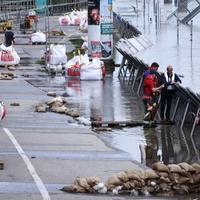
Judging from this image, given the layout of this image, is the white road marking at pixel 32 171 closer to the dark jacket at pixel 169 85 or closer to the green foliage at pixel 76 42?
the dark jacket at pixel 169 85

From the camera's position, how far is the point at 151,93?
71.3ft

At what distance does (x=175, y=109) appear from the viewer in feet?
71.9

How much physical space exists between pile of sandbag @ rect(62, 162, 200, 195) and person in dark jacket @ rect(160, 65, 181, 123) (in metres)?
8.53

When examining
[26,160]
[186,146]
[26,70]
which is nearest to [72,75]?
[26,70]

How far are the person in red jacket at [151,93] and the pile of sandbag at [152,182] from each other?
8.06 m

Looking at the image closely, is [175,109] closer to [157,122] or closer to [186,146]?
[157,122]

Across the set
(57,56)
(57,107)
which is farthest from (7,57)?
(57,107)

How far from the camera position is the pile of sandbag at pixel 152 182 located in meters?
12.8

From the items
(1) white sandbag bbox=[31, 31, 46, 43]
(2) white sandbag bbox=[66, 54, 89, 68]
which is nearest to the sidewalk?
(2) white sandbag bbox=[66, 54, 89, 68]

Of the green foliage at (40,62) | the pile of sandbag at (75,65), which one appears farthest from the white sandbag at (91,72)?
the green foliage at (40,62)

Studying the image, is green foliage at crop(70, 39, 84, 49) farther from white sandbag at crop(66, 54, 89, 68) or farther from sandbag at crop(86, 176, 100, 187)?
sandbag at crop(86, 176, 100, 187)

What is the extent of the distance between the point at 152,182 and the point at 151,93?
888 centimetres

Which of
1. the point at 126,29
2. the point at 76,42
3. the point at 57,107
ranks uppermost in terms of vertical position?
the point at 57,107

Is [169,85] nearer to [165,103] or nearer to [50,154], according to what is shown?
[165,103]
